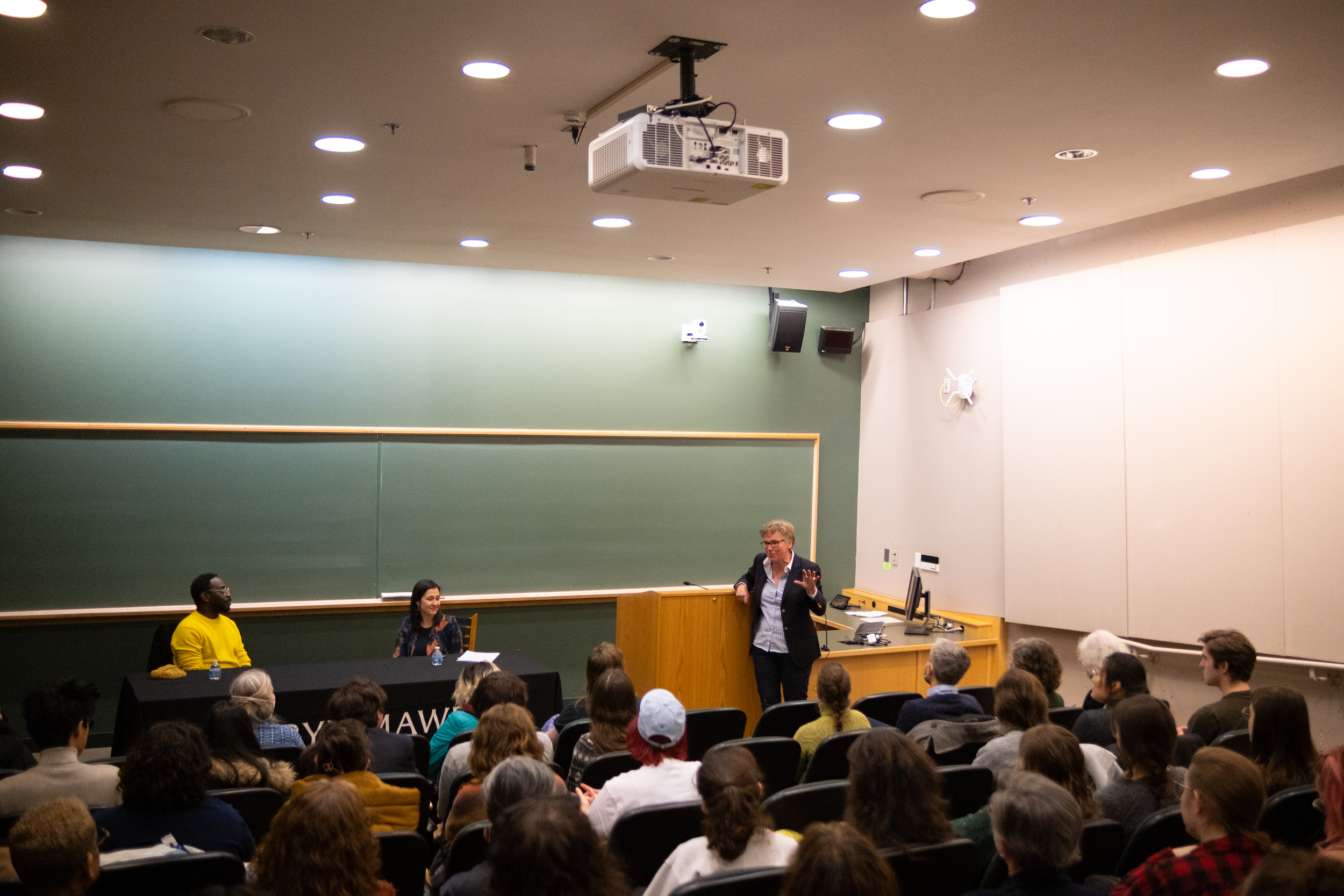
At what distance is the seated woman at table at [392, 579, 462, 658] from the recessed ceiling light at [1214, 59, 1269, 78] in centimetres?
489

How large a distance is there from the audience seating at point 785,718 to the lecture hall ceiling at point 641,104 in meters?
2.52

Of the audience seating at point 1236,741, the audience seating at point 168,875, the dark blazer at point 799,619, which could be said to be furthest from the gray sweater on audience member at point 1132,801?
the dark blazer at point 799,619

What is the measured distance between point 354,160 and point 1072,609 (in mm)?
5188

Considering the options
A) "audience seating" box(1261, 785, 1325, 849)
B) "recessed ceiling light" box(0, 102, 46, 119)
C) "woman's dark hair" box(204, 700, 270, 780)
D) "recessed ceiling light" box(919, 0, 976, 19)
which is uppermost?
"recessed ceiling light" box(0, 102, 46, 119)

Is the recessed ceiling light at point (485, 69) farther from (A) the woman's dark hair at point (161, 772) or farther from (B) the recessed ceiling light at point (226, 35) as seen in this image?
(A) the woman's dark hair at point (161, 772)

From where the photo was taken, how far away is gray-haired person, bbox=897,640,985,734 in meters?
4.23

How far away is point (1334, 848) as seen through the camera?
8.71ft

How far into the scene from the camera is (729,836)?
256cm

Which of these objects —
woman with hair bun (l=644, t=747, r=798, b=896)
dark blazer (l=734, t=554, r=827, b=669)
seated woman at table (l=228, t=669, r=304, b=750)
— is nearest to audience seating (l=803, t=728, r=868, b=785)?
woman with hair bun (l=644, t=747, r=798, b=896)

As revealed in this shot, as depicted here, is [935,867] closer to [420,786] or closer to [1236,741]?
[420,786]

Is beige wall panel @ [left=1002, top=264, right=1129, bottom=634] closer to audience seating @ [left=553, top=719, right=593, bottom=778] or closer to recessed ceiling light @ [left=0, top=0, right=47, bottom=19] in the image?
audience seating @ [left=553, top=719, right=593, bottom=778]

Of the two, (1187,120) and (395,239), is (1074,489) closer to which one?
(1187,120)

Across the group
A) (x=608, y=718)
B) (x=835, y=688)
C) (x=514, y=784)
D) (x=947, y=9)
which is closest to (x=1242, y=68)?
(x=947, y=9)

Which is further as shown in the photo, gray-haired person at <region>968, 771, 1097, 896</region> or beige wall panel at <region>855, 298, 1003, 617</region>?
beige wall panel at <region>855, 298, 1003, 617</region>
